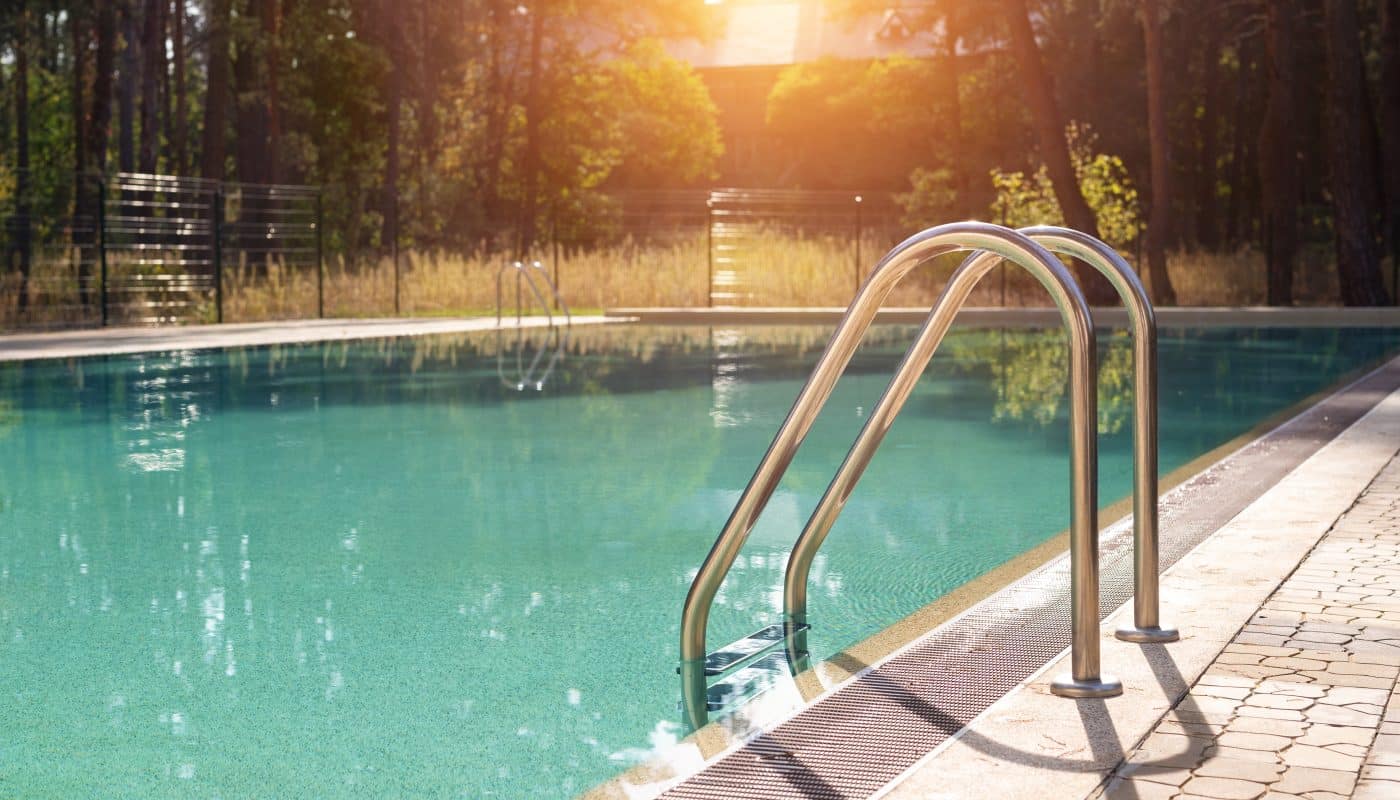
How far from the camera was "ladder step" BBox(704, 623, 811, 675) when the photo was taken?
4.38m

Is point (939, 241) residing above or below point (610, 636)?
above

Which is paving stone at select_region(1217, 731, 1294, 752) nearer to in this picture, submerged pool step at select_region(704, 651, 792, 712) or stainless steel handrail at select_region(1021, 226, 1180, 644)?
stainless steel handrail at select_region(1021, 226, 1180, 644)

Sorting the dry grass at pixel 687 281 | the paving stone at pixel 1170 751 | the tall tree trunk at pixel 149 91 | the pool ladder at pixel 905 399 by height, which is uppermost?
the tall tree trunk at pixel 149 91

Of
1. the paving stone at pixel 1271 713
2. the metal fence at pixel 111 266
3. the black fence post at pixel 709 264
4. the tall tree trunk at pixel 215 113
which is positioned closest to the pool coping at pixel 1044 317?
the black fence post at pixel 709 264

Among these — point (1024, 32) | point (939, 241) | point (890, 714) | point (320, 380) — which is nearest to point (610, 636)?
point (890, 714)

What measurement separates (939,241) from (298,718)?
6.66ft

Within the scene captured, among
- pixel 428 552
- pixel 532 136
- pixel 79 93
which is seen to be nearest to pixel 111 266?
pixel 532 136

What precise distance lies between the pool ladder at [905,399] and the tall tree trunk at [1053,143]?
21696 millimetres

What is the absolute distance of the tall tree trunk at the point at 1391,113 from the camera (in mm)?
25984

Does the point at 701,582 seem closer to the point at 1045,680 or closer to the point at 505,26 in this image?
the point at 1045,680

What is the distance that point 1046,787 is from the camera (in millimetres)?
2871

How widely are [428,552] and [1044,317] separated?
1765 cm

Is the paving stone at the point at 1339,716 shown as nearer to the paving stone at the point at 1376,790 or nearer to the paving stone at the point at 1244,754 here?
the paving stone at the point at 1244,754

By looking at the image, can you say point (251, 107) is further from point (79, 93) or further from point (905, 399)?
point (905, 399)
